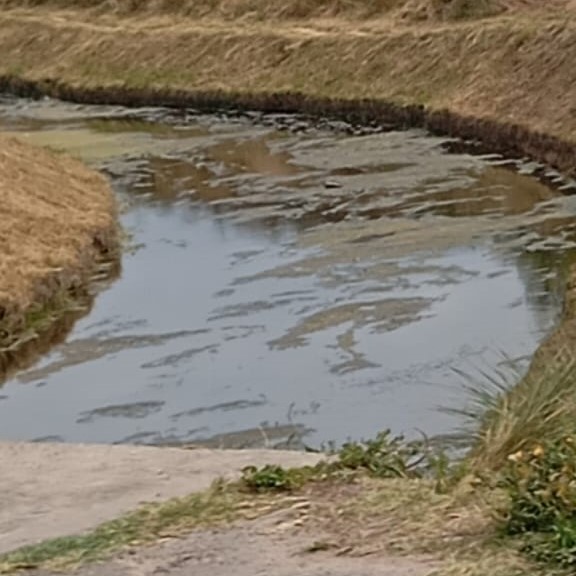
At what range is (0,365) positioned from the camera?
619 inches

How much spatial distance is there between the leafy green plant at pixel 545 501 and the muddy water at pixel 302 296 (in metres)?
5.24

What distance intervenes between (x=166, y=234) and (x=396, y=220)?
316cm

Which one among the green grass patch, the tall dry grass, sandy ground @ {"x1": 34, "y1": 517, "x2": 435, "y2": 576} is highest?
the tall dry grass

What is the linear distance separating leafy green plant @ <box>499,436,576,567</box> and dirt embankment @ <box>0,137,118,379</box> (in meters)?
9.39

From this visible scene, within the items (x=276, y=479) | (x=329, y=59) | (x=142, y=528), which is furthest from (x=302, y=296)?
(x=329, y=59)

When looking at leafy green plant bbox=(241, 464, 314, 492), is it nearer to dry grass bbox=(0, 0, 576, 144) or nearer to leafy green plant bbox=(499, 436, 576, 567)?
leafy green plant bbox=(499, 436, 576, 567)

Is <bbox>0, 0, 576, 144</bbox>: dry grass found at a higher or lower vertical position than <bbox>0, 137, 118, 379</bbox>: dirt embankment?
higher

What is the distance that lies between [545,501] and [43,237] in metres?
13.5

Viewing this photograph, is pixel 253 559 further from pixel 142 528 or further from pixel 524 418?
pixel 524 418

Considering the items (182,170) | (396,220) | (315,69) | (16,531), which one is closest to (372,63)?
(315,69)

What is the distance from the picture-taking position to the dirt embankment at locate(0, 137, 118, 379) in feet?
55.2

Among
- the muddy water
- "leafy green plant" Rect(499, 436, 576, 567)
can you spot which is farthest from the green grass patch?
the muddy water

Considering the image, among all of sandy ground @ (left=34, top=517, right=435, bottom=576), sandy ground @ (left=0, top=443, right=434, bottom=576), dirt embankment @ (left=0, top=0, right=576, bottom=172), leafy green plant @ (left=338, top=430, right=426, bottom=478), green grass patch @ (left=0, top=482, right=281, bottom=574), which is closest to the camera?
sandy ground @ (left=34, top=517, right=435, bottom=576)

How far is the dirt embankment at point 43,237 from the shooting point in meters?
16.8
